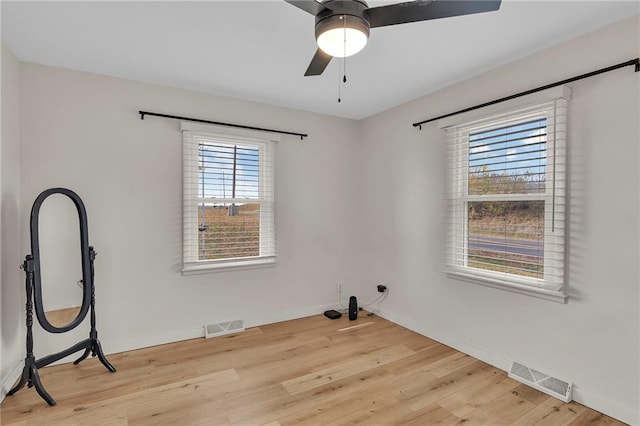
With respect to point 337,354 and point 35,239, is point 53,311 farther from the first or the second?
point 337,354

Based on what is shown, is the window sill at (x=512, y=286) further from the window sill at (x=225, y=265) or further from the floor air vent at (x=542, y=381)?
the window sill at (x=225, y=265)

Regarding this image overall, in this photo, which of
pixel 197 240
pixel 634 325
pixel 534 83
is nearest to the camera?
pixel 634 325

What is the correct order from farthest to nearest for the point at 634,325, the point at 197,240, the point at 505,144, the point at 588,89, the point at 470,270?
1. the point at 197,240
2. the point at 470,270
3. the point at 505,144
4. the point at 588,89
5. the point at 634,325

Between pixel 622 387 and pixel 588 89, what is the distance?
1951 millimetres

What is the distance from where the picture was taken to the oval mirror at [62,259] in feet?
8.31

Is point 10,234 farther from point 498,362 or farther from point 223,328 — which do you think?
point 498,362

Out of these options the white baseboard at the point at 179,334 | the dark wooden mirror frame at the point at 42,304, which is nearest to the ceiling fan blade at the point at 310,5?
the dark wooden mirror frame at the point at 42,304


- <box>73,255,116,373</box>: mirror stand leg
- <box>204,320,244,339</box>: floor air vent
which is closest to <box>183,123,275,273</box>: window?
<box>204,320,244,339</box>: floor air vent

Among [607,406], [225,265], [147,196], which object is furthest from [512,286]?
[147,196]

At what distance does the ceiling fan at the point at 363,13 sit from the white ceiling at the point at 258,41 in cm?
55

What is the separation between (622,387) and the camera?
2084 millimetres

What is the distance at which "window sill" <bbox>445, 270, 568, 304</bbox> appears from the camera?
93.1 inches

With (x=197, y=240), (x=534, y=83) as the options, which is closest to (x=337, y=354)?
(x=197, y=240)

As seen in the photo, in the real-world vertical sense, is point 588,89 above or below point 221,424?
above
